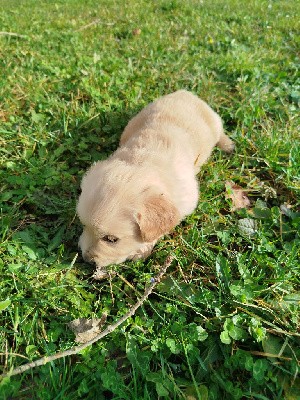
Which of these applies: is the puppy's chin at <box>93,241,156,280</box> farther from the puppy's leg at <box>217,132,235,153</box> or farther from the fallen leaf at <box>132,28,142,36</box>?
the fallen leaf at <box>132,28,142,36</box>

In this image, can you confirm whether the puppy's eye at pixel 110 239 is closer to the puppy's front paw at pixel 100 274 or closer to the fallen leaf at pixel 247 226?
the puppy's front paw at pixel 100 274

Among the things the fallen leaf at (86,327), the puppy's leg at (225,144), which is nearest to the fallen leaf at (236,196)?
the puppy's leg at (225,144)

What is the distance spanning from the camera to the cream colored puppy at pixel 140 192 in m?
2.51

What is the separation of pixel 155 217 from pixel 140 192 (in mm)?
204

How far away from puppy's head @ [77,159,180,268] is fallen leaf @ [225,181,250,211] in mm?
960

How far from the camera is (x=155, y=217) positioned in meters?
2.51

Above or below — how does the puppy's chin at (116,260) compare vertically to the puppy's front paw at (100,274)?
above

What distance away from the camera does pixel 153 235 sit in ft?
8.36

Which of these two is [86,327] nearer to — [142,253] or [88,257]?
[88,257]

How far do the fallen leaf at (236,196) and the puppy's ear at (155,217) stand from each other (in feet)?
3.31

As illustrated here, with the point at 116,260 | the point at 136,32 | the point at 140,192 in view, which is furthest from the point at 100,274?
the point at 136,32

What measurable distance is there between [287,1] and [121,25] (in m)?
4.80

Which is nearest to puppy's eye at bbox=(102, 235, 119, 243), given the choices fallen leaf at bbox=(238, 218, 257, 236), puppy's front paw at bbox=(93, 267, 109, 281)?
puppy's front paw at bbox=(93, 267, 109, 281)

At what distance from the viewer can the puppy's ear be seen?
2508 millimetres
